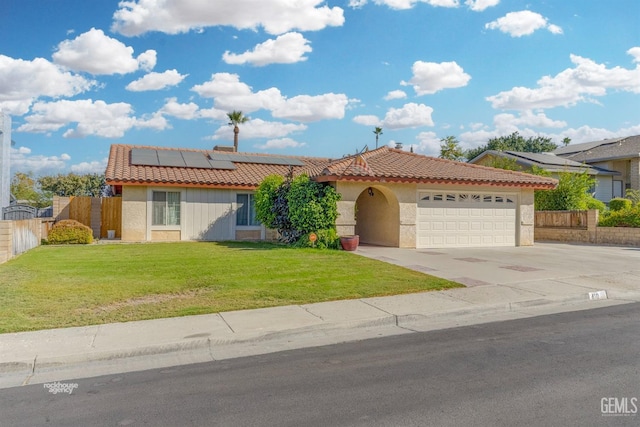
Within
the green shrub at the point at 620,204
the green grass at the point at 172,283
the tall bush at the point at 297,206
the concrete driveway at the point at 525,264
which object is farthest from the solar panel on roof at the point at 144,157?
the green shrub at the point at 620,204

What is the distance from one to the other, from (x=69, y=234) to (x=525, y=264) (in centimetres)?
1630

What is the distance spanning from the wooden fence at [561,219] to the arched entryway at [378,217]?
9.51 metres

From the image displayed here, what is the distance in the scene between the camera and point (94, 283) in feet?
33.5

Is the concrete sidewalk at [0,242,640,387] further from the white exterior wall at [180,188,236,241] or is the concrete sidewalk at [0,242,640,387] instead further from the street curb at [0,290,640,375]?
the white exterior wall at [180,188,236,241]

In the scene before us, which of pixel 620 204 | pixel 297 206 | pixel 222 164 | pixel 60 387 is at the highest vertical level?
pixel 222 164

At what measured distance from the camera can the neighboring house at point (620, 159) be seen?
34625 mm

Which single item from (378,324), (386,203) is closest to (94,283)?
(378,324)

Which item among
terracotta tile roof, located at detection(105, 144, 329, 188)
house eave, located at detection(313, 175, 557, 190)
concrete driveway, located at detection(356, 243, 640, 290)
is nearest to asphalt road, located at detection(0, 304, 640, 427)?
concrete driveway, located at detection(356, 243, 640, 290)

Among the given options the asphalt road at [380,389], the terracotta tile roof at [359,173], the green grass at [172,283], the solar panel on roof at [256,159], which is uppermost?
the solar panel on roof at [256,159]

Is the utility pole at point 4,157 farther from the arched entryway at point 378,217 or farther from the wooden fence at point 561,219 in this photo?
the wooden fence at point 561,219

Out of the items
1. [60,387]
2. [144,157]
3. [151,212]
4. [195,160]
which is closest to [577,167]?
[195,160]

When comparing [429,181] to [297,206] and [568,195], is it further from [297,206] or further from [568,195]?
[568,195]

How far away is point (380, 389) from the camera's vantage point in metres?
4.97

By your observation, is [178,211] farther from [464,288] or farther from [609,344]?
[609,344]
